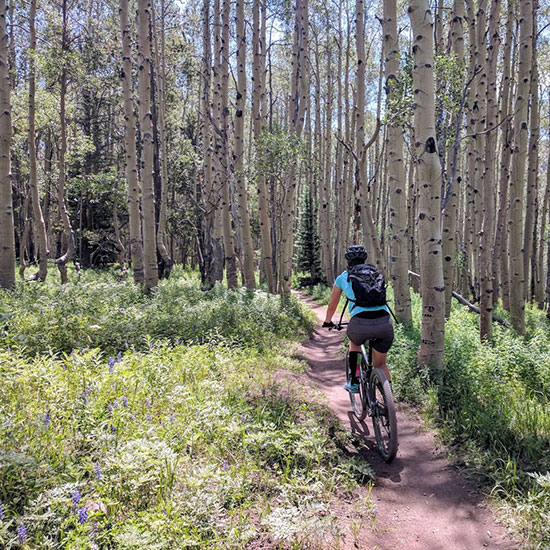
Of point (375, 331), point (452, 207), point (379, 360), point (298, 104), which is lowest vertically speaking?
point (379, 360)

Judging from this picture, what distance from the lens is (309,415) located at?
4.36 meters

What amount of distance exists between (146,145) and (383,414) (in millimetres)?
9238

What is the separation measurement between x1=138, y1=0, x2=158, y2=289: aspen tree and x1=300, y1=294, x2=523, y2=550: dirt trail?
7.17m

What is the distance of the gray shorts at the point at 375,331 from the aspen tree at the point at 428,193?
196cm

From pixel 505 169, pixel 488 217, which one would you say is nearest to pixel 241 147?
pixel 505 169

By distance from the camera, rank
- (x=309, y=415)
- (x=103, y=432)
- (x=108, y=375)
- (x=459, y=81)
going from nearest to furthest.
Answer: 1. (x=103, y=432)
2. (x=108, y=375)
3. (x=309, y=415)
4. (x=459, y=81)

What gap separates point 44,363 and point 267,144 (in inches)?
334

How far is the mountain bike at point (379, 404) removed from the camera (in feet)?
12.4

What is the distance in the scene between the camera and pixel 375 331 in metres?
4.09

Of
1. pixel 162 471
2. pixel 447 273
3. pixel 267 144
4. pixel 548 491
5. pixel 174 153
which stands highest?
pixel 174 153

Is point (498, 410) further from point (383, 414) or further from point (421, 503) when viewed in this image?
point (421, 503)

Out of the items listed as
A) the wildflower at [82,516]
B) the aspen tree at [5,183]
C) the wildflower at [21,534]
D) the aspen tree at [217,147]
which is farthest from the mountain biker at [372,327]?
the aspen tree at [217,147]

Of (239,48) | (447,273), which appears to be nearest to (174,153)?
(239,48)

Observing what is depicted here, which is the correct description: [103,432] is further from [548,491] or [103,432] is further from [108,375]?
[548,491]
